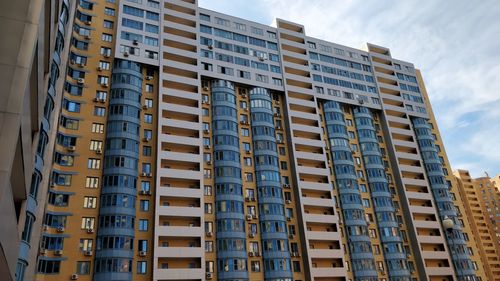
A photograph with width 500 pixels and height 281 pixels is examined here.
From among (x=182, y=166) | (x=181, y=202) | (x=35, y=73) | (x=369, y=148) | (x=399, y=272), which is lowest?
(x=399, y=272)

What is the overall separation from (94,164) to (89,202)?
5.32 m

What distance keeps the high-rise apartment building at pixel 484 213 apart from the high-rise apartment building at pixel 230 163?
6892 cm

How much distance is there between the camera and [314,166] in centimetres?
6750

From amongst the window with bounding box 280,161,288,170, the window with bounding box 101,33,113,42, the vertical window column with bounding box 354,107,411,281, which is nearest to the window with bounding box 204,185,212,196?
the window with bounding box 280,161,288,170

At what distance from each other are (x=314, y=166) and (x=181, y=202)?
25.4 meters

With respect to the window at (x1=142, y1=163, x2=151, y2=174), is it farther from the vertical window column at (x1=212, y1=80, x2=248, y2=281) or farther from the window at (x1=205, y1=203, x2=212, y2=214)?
the vertical window column at (x1=212, y1=80, x2=248, y2=281)

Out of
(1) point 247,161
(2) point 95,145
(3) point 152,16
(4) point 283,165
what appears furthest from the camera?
(3) point 152,16

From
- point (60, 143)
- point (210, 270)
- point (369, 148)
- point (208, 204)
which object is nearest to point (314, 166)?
point (369, 148)

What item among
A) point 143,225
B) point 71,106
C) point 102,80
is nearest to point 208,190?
point 143,225

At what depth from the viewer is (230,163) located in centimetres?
5850

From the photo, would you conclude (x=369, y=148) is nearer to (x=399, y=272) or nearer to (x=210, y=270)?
(x=399, y=272)

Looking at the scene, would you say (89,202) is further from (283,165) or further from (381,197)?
(381,197)

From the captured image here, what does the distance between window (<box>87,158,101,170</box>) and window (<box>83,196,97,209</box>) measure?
4166mm

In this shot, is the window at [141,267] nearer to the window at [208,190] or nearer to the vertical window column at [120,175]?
the vertical window column at [120,175]
